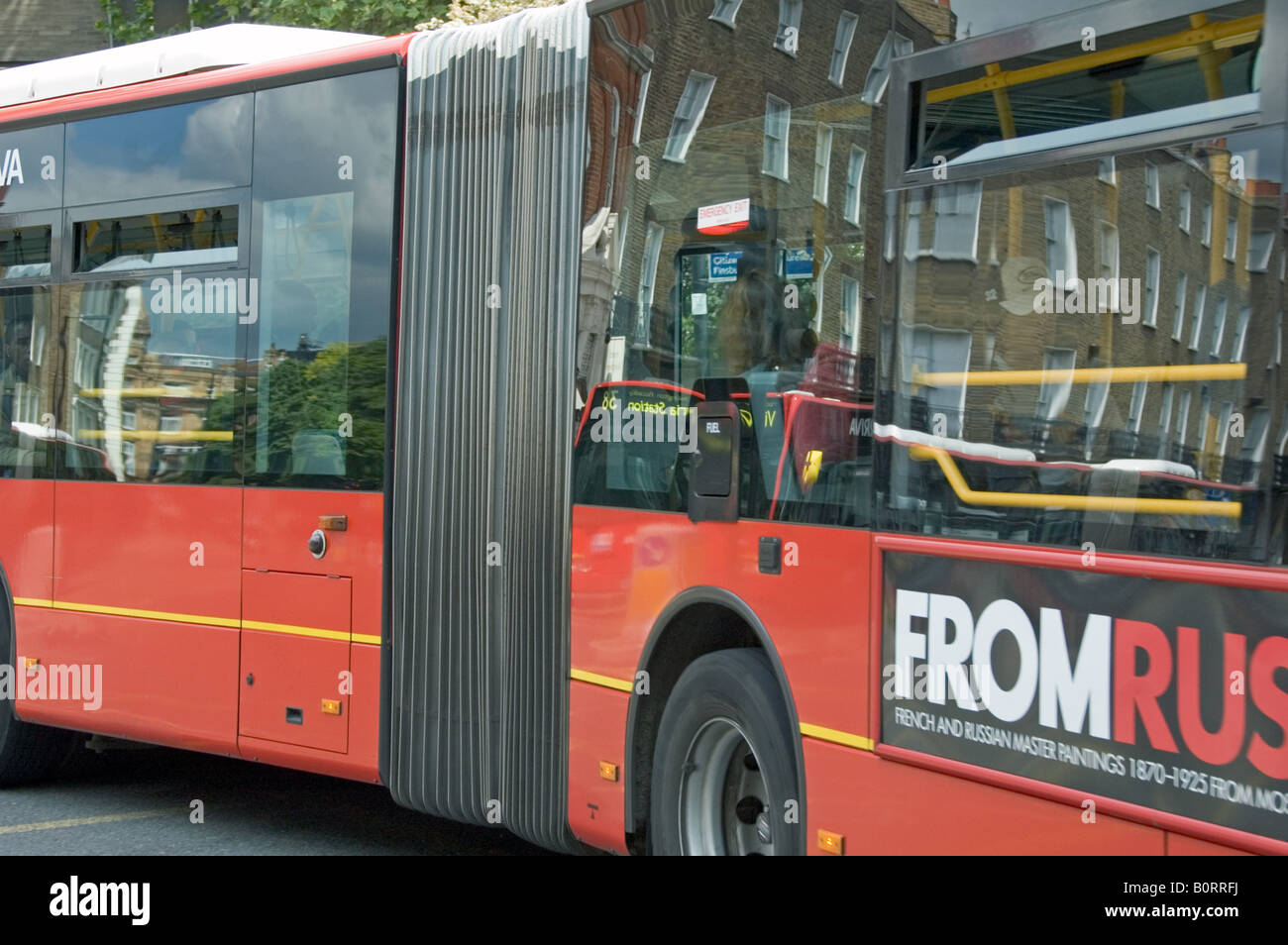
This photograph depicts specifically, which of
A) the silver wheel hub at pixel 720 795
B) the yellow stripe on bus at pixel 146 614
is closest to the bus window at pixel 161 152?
the yellow stripe on bus at pixel 146 614

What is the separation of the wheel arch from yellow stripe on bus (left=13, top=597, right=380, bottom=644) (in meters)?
1.54

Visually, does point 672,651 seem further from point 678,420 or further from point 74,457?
point 74,457

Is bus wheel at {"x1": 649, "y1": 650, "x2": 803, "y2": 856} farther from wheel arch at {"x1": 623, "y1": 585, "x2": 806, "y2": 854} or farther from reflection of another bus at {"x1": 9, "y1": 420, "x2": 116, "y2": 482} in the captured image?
reflection of another bus at {"x1": 9, "y1": 420, "x2": 116, "y2": 482}

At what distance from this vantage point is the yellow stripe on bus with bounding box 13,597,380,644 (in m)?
6.69

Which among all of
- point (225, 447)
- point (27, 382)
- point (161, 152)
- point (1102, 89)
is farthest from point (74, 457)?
point (1102, 89)

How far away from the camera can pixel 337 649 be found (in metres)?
6.71

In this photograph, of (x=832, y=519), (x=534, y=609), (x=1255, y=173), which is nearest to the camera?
(x=1255, y=173)

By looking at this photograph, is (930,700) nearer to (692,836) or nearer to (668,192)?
(692,836)

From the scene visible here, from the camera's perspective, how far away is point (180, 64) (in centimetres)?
759

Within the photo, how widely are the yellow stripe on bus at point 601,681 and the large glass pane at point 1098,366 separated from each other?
1513 millimetres

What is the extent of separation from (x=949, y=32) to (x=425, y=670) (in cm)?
340

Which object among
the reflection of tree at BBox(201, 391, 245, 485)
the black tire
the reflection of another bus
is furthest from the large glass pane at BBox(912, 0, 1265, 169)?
the black tire
